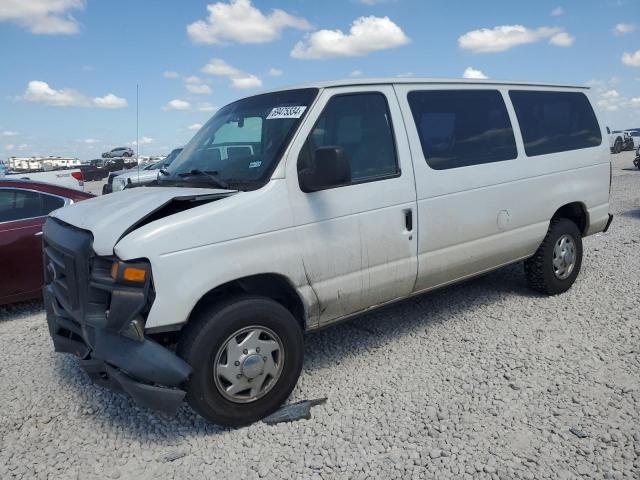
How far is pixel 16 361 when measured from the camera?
13.8ft

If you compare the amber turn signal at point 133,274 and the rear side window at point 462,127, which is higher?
the rear side window at point 462,127

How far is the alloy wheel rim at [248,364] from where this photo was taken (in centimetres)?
292

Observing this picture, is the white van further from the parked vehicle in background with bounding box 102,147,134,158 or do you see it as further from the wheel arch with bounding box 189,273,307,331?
the parked vehicle in background with bounding box 102,147,134,158

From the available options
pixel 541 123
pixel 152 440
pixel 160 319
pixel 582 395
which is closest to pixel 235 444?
pixel 152 440

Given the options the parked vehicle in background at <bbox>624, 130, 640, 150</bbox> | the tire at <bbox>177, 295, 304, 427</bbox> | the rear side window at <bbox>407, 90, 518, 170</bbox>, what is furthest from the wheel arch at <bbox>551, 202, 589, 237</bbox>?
the parked vehicle in background at <bbox>624, 130, 640, 150</bbox>

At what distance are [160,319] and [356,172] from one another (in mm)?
1637

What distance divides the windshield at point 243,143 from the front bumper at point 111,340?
35.7 inches

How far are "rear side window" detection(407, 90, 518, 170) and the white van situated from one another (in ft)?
0.05

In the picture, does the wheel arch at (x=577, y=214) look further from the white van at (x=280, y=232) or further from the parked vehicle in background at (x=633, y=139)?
the parked vehicle in background at (x=633, y=139)

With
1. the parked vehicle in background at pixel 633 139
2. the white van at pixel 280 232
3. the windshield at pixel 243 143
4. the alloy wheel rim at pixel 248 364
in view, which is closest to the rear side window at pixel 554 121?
the white van at pixel 280 232

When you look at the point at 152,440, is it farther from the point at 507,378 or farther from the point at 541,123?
the point at 541,123

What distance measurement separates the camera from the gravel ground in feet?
8.80

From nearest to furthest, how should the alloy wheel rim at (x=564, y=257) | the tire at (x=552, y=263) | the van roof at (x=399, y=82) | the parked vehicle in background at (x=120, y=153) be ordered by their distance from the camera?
the van roof at (x=399, y=82) < the tire at (x=552, y=263) < the alloy wheel rim at (x=564, y=257) < the parked vehicle in background at (x=120, y=153)

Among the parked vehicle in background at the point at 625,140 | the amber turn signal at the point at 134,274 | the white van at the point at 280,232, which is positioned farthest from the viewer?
the parked vehicle in background at the point at 625,140
